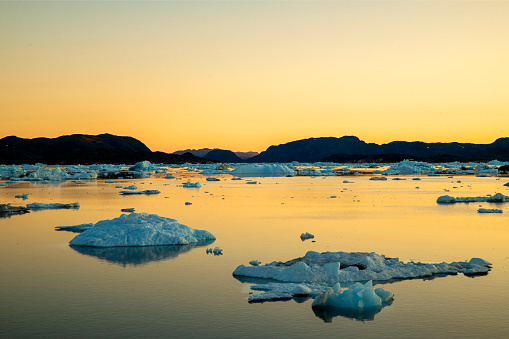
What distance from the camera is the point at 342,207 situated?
1179 inches

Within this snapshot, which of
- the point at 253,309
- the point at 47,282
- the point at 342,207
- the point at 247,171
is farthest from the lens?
the point at 247,171

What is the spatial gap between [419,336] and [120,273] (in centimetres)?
757

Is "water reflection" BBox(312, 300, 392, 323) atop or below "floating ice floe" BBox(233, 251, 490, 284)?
below

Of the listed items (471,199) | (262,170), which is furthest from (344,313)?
(262,170)

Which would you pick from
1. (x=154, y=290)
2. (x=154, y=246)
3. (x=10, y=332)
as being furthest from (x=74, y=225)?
A: (x=10, y=332)

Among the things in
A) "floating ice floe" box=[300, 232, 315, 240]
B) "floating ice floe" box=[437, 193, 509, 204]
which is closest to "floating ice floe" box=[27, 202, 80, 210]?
"floating ice floe" box=[300, 232, 315, 240]

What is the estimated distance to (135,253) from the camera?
1562cm

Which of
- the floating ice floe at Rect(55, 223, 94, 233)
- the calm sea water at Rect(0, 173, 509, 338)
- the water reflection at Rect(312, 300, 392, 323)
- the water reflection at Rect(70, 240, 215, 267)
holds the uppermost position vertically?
the floating ice floe at Rect(55, 223, 94, 233)

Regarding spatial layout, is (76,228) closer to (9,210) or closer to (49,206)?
(9,210)

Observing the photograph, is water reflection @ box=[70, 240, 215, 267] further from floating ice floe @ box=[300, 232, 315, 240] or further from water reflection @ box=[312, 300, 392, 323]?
water reflection @ box=[312, 300, 392, 323]

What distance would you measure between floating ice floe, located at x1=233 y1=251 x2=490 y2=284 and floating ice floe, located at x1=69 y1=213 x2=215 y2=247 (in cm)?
484

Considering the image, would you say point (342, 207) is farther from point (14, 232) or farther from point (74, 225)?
point (14, 232)

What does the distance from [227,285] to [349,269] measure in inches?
116

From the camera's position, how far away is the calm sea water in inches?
353
